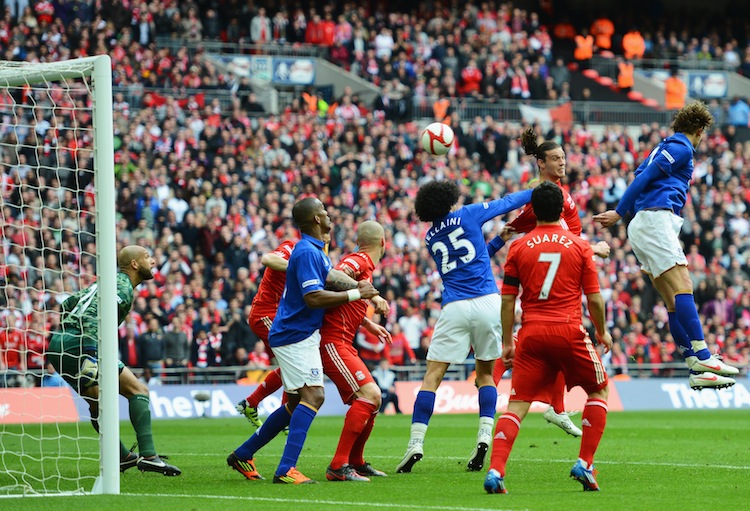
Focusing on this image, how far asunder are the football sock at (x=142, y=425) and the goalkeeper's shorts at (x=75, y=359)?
0.36 meters

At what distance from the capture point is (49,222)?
2241 centimetres

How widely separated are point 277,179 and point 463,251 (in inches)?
622

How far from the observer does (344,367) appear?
1038 centimetres

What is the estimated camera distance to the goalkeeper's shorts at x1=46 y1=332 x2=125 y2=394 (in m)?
10.3

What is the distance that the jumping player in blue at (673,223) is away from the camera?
10.8 meters

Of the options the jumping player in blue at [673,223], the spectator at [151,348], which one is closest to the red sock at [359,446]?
the jumping player in blue at [673,223]

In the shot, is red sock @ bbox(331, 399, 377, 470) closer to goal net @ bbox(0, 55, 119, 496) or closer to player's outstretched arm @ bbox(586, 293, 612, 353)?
goal net @ bbox(0, 55, 119, 496)

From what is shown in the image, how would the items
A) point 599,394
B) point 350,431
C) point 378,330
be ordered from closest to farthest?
point 599,394, point 350,431, point 378,330

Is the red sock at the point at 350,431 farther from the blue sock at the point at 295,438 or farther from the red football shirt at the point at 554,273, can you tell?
the red football shirt at the point at 554,273

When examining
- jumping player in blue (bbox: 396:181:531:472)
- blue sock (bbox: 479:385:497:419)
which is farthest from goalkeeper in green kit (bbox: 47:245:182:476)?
blue sock (bbox: 479:385:497:419)

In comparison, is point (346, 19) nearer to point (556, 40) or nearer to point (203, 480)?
point (556, 40)

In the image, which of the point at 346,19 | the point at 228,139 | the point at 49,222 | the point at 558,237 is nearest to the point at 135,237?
the point at 49,222

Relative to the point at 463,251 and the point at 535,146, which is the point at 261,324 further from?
the point at 535,146

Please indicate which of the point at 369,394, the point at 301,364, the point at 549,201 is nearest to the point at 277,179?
the point at 369,394
